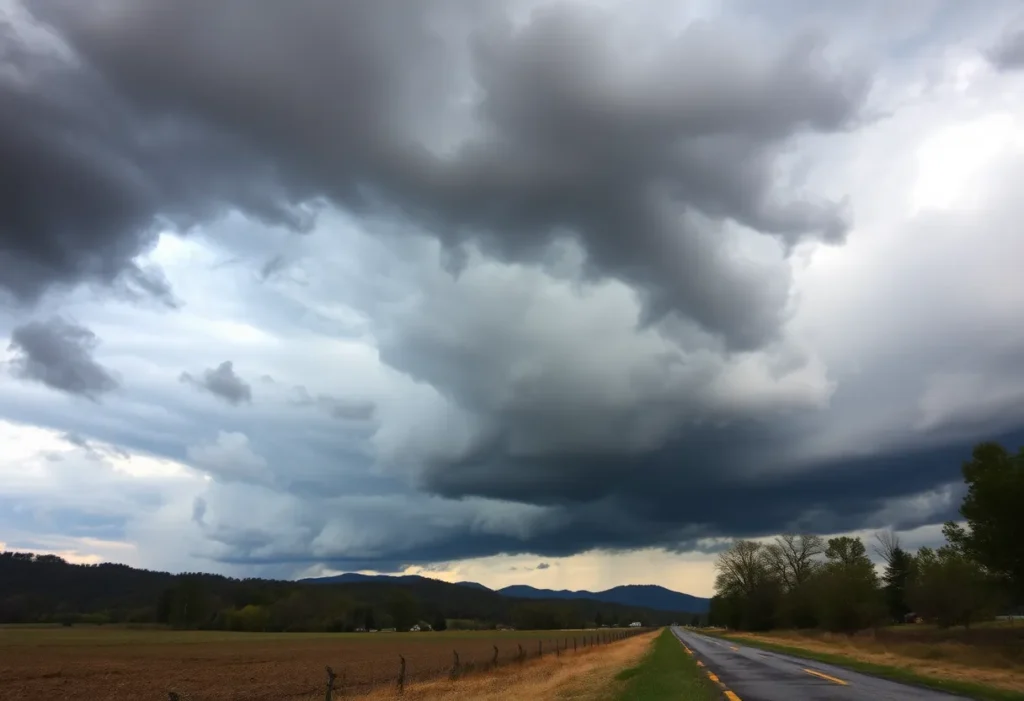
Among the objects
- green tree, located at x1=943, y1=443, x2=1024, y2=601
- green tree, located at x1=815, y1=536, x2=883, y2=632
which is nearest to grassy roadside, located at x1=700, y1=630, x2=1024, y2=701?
green tree, located at x1=943, y1=443, x2=1024, y2=601

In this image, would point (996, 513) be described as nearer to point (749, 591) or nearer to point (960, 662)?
point (960, 662)

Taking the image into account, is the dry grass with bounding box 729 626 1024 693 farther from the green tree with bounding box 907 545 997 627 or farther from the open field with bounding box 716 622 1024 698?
the green tree with bounding box 907 545 997 627

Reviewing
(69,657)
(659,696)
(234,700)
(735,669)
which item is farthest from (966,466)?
(69,657)

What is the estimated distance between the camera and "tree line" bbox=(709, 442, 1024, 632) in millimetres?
46750

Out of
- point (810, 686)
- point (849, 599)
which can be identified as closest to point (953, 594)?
point (849, 599)

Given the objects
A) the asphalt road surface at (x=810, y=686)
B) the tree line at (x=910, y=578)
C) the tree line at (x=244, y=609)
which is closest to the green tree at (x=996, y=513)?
the tree line at (x=910, y=578)

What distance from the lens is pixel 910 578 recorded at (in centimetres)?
9356

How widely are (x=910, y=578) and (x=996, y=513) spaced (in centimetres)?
5510

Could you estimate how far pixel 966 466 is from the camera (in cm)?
5206

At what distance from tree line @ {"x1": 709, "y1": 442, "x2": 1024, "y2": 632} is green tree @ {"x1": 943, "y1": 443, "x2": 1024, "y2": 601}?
0.22 feet

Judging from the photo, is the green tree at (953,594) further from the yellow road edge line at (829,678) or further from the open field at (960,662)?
the yellow road edge line at (829,678)

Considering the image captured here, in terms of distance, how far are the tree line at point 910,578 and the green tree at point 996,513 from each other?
0.07 metres

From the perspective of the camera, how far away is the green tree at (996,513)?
149ft

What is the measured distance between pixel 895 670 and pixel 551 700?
15515 mm
